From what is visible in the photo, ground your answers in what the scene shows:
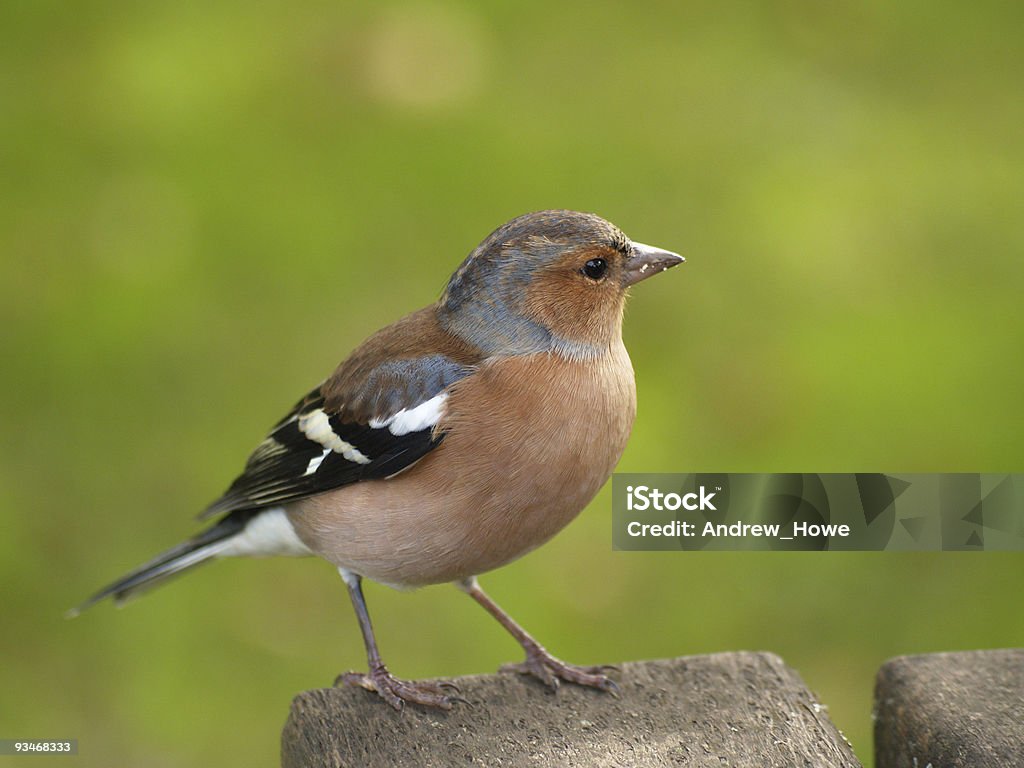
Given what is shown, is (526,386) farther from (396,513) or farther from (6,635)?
(6,635)

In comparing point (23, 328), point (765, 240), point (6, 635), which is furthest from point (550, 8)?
point (6, 635)

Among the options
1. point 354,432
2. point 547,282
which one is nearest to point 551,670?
point 354,432

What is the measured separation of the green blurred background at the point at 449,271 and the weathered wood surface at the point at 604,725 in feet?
6.68

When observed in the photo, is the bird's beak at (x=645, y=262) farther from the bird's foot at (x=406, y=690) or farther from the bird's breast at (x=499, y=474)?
the bird's foot at (x=406, y=690)

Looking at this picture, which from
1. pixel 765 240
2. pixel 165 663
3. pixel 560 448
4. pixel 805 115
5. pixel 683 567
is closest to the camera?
pixel 560 448

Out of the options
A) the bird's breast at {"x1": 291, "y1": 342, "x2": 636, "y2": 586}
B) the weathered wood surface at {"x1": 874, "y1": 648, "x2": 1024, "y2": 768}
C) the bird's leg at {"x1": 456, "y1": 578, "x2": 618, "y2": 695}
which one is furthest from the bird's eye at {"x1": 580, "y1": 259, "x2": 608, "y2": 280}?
the weathered wood surface at {"x1": 874, "y1": 648, "x2": 1024, "y2": 768}

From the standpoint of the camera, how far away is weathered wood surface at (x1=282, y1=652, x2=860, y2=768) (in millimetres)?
2711

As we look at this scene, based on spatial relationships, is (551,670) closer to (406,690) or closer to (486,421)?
(406,690)

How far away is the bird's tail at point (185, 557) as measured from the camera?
361 cm

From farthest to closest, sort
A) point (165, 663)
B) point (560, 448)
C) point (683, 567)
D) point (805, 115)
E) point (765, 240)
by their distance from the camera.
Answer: point (805, 115) < point (765, 240) < point (683, 567) < point (165, 663) < point (560, 448)

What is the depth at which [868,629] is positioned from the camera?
530cm

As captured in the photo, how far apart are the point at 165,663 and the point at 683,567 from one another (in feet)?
6.85

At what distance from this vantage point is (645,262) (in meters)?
3.04

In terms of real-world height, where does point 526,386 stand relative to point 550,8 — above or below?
below
